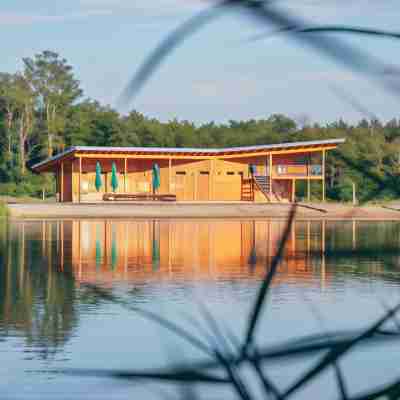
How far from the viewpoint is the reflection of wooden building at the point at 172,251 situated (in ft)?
55.8

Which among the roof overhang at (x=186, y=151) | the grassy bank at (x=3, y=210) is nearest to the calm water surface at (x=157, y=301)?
the grassy bank at (x=3, y=210)

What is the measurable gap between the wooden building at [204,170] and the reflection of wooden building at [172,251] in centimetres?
1943

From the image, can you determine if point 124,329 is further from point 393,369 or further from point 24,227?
point 24,227

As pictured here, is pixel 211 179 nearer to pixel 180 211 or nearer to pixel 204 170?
pixel 204 170

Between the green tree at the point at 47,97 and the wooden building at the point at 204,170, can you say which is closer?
the wooden building at the point at 204,170

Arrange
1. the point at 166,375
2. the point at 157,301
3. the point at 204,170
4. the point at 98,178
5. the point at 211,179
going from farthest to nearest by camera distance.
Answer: the point at 204,170 → the point at 211,179 → the point at 98,178 → the point at 157,301 → the point at 166,375

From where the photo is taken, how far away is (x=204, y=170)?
182 feet

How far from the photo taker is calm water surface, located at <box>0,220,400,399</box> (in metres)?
5.87

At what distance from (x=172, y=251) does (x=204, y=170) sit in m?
33.5

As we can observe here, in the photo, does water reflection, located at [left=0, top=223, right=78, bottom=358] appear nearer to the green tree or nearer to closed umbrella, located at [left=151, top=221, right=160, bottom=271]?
closed umbrella, located at [left=151, top=221, right=160, bottom=271]

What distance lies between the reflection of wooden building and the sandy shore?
835 cm

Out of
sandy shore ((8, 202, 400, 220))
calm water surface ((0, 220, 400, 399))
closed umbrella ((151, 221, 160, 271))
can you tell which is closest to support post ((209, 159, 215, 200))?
sandy shore ((8, 202, 400, 220))

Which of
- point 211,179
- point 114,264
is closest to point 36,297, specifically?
point 114,264

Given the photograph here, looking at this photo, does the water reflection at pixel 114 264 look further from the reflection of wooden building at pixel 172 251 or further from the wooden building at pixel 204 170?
the wooden building at pixel 204 170
